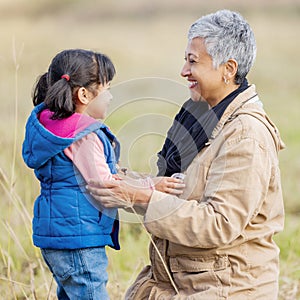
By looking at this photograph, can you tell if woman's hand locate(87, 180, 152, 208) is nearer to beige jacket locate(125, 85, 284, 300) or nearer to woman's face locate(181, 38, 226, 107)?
beige jacket locate(125, 85, 284, 300)

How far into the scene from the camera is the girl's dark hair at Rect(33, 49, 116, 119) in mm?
3064

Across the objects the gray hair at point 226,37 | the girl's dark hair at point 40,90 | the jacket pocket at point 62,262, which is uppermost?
the gray hair at point 226,37

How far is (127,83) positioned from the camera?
135 inches

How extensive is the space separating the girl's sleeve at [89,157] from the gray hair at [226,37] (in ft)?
1.97

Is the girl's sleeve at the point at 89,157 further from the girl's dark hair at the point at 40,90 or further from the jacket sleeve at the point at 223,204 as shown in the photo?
the girl's dark hair at the point at 40,90

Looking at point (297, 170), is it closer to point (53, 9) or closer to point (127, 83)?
point (127, 83)

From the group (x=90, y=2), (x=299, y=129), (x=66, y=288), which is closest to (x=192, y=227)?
(x=66, y=288)

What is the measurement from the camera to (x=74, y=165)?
3.07 meters

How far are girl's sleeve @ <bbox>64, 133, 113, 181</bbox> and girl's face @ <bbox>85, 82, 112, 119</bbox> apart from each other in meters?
0.12

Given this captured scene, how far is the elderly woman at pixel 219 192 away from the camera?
3.10 metres

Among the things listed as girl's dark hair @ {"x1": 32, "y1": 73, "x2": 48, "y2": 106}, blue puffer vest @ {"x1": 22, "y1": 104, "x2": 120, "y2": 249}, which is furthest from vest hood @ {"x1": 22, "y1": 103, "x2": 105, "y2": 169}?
girl's dark hair @ {"x1": 32, "y1": 73, "x2": 48, "y2": 106}

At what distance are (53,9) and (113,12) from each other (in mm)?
1258

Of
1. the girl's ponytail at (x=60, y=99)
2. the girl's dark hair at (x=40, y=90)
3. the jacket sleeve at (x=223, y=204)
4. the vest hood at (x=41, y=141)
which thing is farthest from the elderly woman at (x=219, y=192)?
the girl's dark hair at (x=40, y=90)

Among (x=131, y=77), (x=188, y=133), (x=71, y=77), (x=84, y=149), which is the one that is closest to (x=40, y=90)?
(x=71, y=77)
